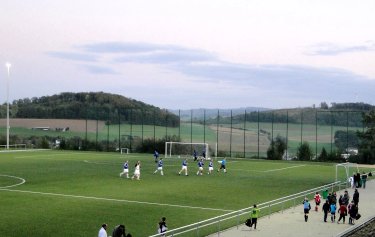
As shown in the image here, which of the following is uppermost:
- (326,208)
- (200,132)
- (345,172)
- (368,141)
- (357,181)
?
(200,132)

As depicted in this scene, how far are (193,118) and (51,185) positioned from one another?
210 ft

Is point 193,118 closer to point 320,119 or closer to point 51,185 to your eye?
point 320,119

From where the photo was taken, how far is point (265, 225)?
26266 mm

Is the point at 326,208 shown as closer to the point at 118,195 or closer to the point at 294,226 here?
the point at 294,226

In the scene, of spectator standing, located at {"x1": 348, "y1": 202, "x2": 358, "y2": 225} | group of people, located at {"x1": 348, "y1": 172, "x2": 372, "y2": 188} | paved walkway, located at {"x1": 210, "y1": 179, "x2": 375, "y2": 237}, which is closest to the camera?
paved walkway, located at {"x1": 210, "y1": 179, "x2": 375, "y2": 237}

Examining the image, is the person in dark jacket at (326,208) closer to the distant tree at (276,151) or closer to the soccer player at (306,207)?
the soccer player at (306,207)

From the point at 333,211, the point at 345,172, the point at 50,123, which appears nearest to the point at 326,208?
the point at 333,211

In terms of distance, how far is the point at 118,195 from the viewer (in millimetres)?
34844

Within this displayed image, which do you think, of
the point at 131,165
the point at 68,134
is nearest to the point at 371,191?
the point at 131,165

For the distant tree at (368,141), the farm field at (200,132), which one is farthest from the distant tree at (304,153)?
the farm field at (200,132)

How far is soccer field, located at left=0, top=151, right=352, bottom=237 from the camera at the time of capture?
25.6 m

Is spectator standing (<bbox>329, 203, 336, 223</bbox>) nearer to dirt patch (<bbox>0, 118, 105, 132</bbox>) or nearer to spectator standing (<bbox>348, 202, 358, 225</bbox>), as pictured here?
spectator standing (<bbox>348, 202, 358, 225</bbox>)

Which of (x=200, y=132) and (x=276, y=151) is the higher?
(x=200, y=132)

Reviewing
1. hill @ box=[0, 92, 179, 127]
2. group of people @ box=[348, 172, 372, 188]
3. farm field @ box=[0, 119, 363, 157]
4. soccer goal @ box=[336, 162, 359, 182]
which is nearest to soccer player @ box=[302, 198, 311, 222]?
→ group of people @ box=[348, 172, 372, 188]
